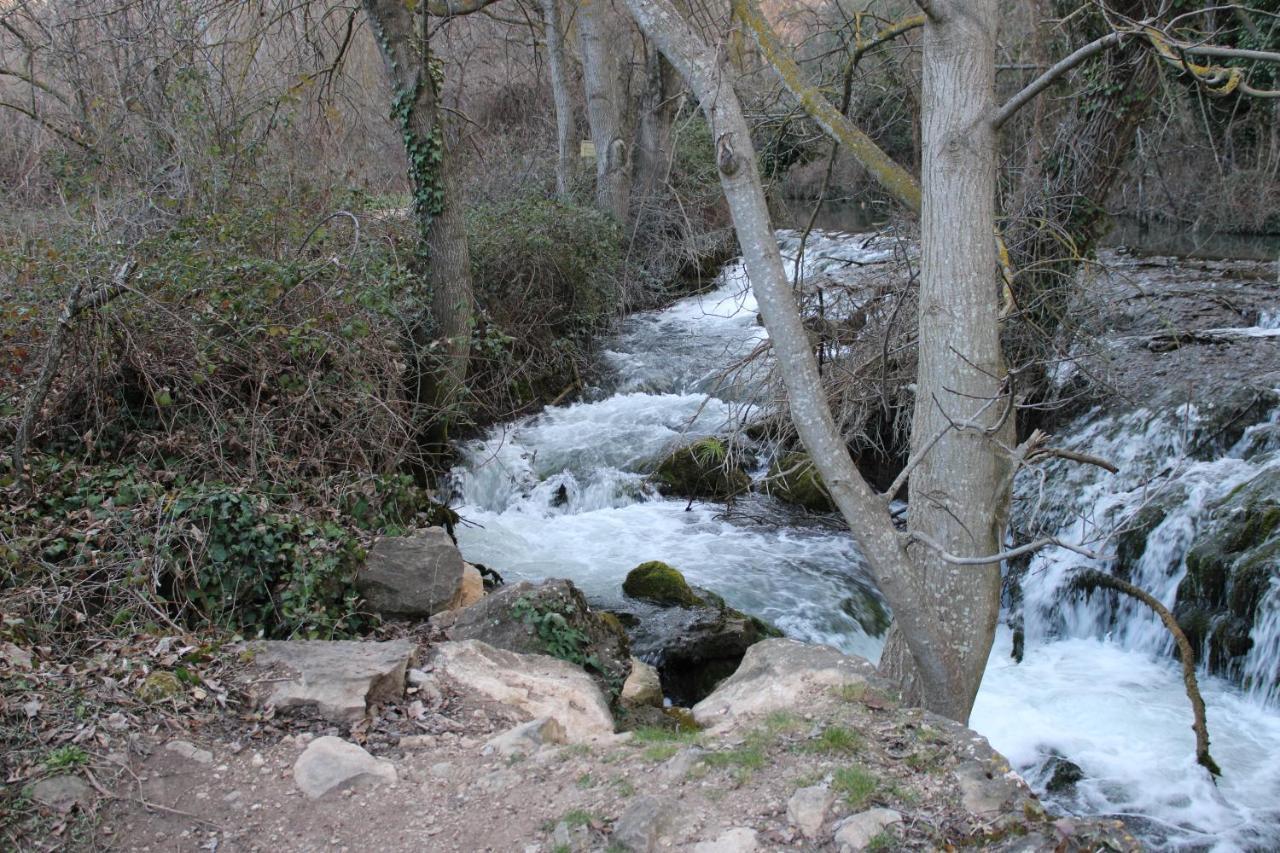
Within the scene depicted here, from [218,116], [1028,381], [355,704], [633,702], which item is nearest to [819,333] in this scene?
[1028,381]

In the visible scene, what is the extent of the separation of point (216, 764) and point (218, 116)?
22.9 ft

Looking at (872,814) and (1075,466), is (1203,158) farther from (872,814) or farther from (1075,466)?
(872,814)

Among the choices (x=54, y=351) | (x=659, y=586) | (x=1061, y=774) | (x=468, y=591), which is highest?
(x=54, y=351)

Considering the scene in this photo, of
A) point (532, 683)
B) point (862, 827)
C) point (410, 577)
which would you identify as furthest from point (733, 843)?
point (410, 577)

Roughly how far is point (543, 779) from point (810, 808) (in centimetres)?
114

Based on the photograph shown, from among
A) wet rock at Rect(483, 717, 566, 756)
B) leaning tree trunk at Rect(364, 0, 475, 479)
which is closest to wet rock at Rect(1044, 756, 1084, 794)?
wet rock at Rect(483, 717, 566, 756)

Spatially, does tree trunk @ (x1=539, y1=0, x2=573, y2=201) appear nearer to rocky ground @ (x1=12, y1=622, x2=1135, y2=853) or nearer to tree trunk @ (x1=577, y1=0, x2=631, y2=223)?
tree trunk @ (x1=577, y1=0, x2=631, y2=223)

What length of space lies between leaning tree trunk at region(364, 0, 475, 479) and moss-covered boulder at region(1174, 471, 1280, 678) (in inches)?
251

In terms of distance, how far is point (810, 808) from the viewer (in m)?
3.55

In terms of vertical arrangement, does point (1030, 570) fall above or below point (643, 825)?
below

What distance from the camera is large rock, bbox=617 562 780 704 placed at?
708cm

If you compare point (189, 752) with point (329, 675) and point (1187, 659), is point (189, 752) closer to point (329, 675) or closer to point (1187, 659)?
point (329, 675)

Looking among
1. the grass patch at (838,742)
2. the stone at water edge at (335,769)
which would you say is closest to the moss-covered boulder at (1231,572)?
the grass patch at (838,742)

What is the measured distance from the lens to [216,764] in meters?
4.17
